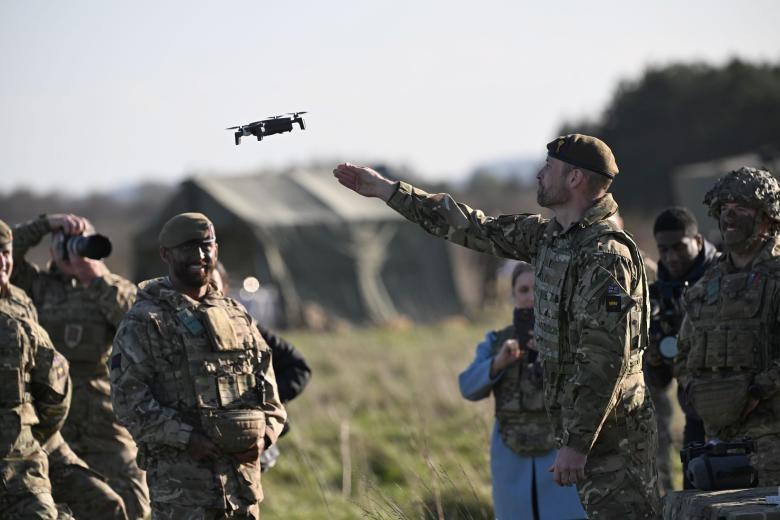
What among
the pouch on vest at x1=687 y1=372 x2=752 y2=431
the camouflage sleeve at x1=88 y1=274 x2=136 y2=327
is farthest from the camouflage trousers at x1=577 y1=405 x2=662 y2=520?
the camouflage sleeve at x1=88 y1=274 x2=136 y2=327

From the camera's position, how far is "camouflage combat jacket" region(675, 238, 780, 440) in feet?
20.4

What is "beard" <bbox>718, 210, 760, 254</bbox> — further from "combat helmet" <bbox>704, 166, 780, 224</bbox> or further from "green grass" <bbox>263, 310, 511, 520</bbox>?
"green grass" <bbox>263, 310, 511, 520</bbox>

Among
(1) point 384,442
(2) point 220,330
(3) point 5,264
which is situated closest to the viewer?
(2) point 220,330

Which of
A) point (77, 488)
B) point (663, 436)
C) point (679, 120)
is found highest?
point (679, 120)

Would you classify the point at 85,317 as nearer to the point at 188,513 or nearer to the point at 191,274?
the point at 191,274

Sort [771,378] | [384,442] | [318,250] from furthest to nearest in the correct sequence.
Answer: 1. [318,250]
2. [384,442]
3. [771,378]

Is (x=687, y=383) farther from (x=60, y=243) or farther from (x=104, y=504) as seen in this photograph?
(x=60, y=243)

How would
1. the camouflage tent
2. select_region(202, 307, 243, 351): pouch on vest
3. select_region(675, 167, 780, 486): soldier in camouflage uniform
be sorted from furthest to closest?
the camouflage tent
select_region(675, 167, 780, 486): soldier in camouflage uniform
select_region(202, 307, 243, 351): pouch on vest

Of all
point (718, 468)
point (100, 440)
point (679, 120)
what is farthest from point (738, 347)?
point (679, 120)

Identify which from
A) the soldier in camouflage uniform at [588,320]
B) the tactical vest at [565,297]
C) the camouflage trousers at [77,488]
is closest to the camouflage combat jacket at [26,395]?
the camouflage trousers at [77,488]

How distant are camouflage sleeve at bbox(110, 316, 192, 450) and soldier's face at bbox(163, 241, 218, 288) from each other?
29 centimetres

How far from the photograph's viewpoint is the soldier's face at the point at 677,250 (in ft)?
25.6

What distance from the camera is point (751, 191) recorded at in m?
6.40

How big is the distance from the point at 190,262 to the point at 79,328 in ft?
7.03
